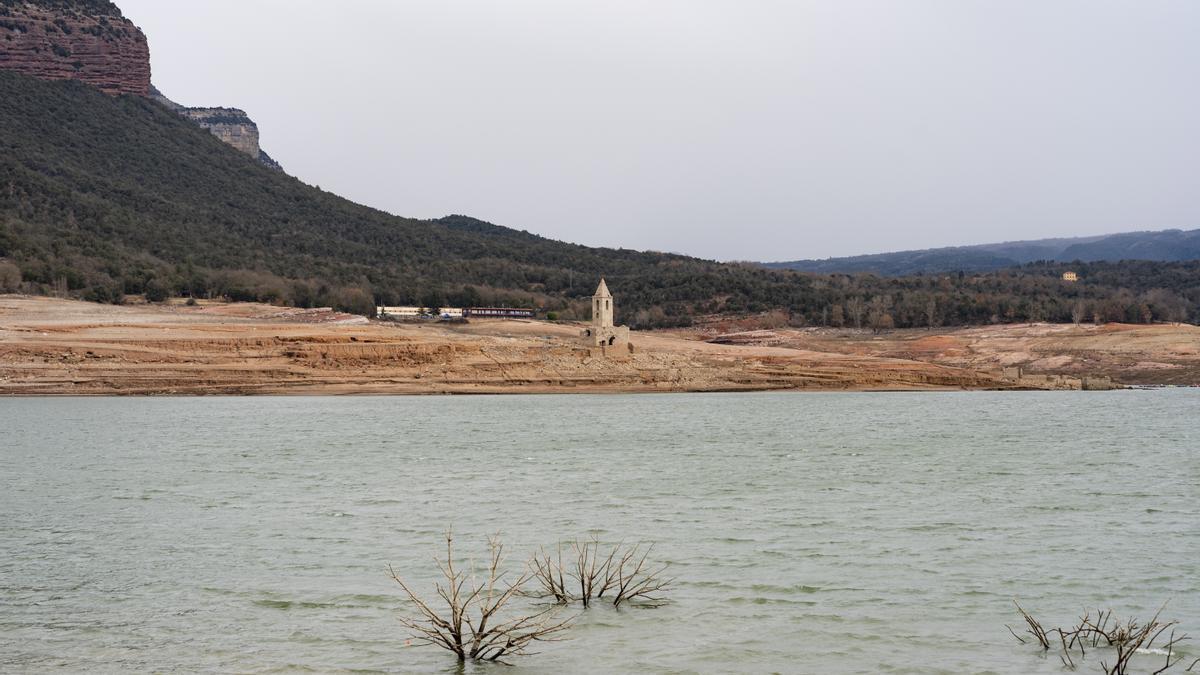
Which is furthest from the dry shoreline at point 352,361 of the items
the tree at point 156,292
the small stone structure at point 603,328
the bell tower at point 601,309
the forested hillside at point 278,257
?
the forested hillside at point 278,257

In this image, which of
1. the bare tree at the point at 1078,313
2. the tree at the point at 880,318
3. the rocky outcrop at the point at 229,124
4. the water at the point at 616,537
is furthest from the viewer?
the rocky outcrop at the point at 229,124

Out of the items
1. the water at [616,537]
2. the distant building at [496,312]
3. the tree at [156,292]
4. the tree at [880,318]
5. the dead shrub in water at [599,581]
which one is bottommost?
the water at [616,537]

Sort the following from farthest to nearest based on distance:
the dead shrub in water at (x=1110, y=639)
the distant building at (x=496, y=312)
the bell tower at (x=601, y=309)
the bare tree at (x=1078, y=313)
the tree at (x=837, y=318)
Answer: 1. the tree at (x=837, y=318)
2. the bare tree at (x=1078, y=313)
3. the distant building at (x=496, y=312)
4. the bell tower at (x=601, y=309)
5. the dead shrub in water at (x=1110, y=639)

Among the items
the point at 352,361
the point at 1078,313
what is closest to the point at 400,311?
the point at 352,361

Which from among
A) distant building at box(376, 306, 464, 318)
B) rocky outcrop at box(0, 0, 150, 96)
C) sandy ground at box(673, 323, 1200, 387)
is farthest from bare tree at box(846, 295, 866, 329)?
rocky outcrop at box(0, 0, 150, 96)

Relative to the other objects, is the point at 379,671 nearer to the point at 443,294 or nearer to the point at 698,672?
the point at 698,672

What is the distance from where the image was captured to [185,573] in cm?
1364

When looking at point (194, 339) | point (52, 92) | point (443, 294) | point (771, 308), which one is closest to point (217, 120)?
point (52, 92)

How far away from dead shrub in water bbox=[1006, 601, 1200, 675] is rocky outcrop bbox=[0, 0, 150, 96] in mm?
106825

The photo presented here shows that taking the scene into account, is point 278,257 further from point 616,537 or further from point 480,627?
point 480,627

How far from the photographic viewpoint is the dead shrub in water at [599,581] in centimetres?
1179

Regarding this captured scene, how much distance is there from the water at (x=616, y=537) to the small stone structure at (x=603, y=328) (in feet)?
79.0

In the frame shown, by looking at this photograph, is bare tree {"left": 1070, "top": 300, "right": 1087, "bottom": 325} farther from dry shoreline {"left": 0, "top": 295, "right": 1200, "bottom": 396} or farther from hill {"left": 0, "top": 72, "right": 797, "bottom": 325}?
hill {"left": 0, "top": 72, "right": 797, "bottom": 325}

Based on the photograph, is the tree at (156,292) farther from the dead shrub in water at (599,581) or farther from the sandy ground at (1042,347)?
the dead shrub in water at (599,581)
